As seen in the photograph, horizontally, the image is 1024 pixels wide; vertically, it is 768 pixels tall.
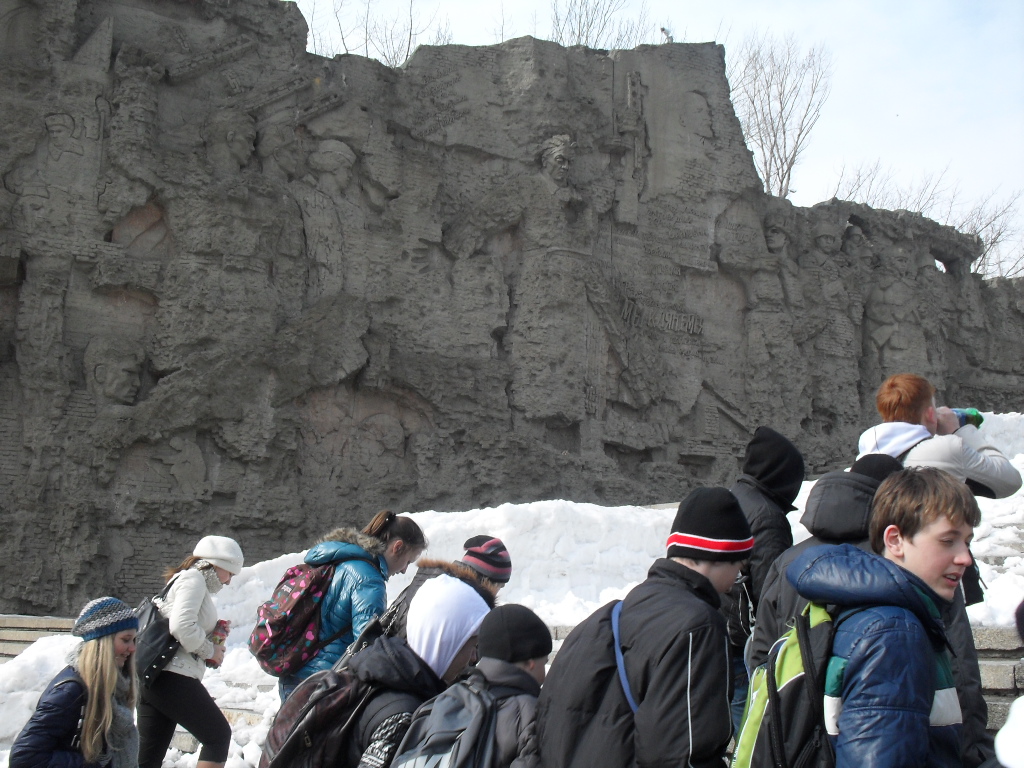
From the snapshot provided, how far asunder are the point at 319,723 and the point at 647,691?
3.38 ft

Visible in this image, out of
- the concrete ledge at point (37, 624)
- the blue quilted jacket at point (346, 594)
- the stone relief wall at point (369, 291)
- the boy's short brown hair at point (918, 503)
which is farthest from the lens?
the stone relief wall at point (369, 291)

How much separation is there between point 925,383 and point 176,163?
1164 centimetres

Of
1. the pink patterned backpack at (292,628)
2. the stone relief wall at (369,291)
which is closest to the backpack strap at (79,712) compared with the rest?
the pink patterned backpack at (292,628)

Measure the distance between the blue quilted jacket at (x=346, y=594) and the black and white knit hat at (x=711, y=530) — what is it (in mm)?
1576

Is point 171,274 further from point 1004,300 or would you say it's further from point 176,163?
point 1004,300

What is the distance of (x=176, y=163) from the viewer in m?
13.6

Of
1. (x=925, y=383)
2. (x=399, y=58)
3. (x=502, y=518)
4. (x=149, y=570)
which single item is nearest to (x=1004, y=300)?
(x=399, y=58)

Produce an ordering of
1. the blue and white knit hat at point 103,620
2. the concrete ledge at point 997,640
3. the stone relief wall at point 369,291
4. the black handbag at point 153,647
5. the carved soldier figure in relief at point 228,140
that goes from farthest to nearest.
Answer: the carved soldier figure in relief at point 228,140
the stone relief wall at point 369,291
the concrete ledge at point 997,640
the black handbag at point 153,647
the blue and white knit hat at point 103,620

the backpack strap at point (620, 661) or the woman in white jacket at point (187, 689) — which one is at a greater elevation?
the backpack strap at point (620, 661)

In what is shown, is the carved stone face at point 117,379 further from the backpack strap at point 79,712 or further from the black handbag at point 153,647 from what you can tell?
the backpack strap at point 79,712

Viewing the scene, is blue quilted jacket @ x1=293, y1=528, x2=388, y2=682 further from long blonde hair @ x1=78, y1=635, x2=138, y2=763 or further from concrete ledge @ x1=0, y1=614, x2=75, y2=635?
concrete ledge @ x1=0, y1=614, x2=75, y2=635

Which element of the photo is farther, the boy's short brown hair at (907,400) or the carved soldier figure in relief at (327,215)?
the carved soldier figure in relief at (327,215)

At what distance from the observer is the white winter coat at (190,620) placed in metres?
4.67

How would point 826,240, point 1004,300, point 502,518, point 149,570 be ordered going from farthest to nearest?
1. point 1004,300
2. point 826,240
3. point 149,570
4. point 502,518
